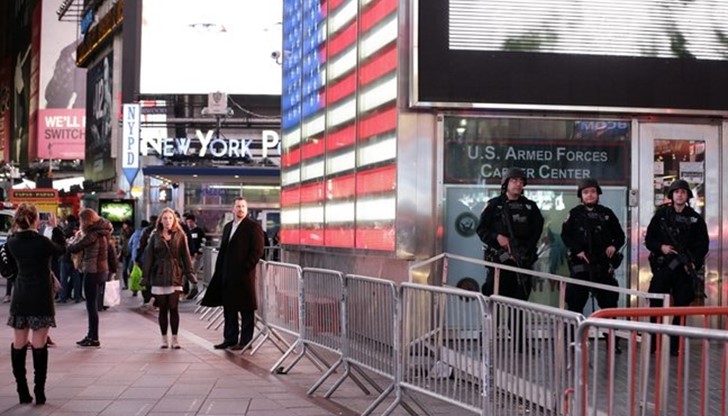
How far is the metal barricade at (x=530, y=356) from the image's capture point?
5.25 metres

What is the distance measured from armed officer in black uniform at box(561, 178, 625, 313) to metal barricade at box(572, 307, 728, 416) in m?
4.50

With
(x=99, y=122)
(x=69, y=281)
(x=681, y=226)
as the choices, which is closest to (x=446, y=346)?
(x=681, y=226)

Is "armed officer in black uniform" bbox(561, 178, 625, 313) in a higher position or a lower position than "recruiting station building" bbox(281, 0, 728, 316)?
lower

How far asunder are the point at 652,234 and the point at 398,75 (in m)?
3.12

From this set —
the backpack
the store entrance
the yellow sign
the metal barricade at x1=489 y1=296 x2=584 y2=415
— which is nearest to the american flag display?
the store entrance

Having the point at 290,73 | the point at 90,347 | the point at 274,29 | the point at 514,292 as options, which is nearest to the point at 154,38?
the point at 274,29

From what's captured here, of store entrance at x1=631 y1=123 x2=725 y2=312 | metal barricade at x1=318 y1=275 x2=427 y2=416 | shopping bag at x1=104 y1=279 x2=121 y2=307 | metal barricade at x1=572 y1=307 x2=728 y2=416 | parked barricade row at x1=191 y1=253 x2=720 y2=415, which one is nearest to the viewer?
metal barricade at x1=572 y1=307 x2=728 y2=416

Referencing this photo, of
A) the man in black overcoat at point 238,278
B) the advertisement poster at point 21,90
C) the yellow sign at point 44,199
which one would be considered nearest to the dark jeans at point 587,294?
the man in black overcoat at point 238,278

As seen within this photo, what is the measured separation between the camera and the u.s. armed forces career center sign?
35.9ft

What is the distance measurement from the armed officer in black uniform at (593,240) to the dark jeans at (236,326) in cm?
415

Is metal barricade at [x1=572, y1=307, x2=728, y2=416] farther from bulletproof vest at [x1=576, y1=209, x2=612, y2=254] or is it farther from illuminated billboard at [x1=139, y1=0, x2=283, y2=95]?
illuminated billboard at [x1=139, y1=0, x2=283, y2=95]

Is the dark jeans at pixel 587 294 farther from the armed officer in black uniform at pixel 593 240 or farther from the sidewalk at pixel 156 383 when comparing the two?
the sidewalk at pixel 156 383

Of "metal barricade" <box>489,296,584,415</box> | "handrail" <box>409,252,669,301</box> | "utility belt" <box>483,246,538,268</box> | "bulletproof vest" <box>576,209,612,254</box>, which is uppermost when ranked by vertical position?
"bulletproof vest" <box>576,209,612,254</box>

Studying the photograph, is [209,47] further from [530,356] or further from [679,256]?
[530,356]
